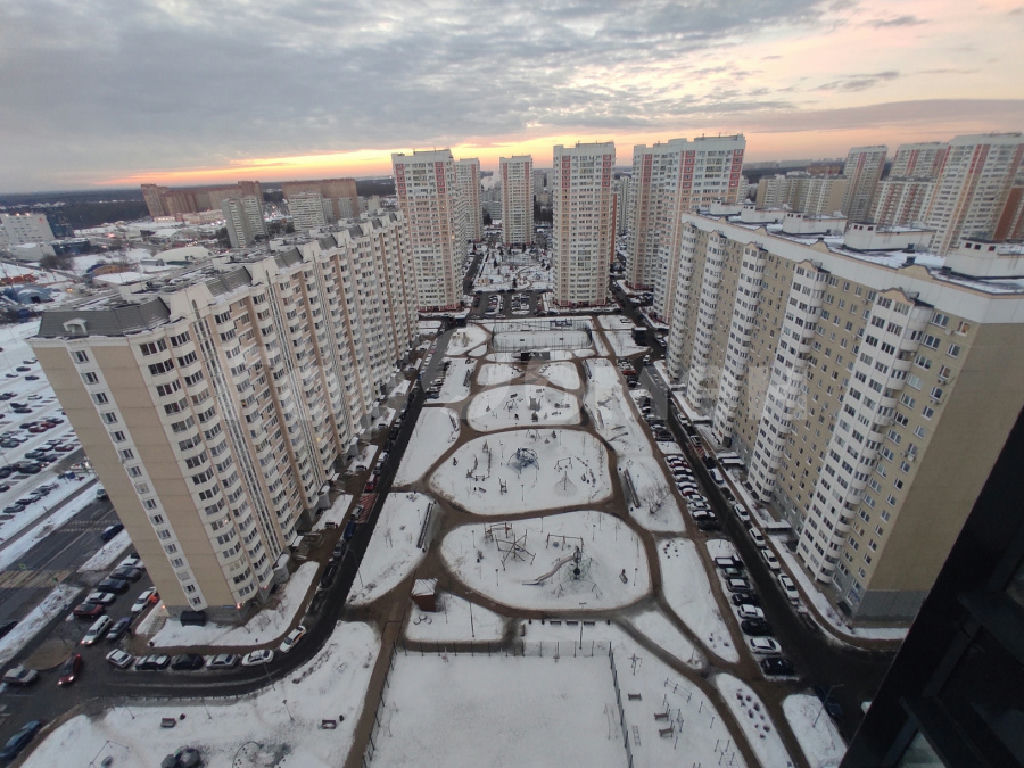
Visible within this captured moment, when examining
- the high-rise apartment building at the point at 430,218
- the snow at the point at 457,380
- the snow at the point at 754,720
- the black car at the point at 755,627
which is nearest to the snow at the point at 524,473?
the snow at the point at 457,380

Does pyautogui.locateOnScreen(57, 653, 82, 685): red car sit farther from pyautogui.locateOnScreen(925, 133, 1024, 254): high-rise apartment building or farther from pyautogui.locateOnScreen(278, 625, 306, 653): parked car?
pyautogui.locateOnScreen(925, 133, 1024, 254): high-rise apartment building

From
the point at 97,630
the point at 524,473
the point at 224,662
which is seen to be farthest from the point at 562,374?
the point at 97,630

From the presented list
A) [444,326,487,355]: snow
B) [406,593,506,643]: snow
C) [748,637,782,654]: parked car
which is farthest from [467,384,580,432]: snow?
[748,637,782,654]: parked car

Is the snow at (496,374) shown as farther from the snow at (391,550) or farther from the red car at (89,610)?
the red car at (89,610)

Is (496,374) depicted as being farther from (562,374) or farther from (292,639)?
(292,639)

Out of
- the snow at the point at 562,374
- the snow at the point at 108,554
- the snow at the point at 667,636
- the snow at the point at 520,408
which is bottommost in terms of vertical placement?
the snow at the point at 108,554

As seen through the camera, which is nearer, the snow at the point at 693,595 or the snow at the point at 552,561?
the snow at the point at 693,595
